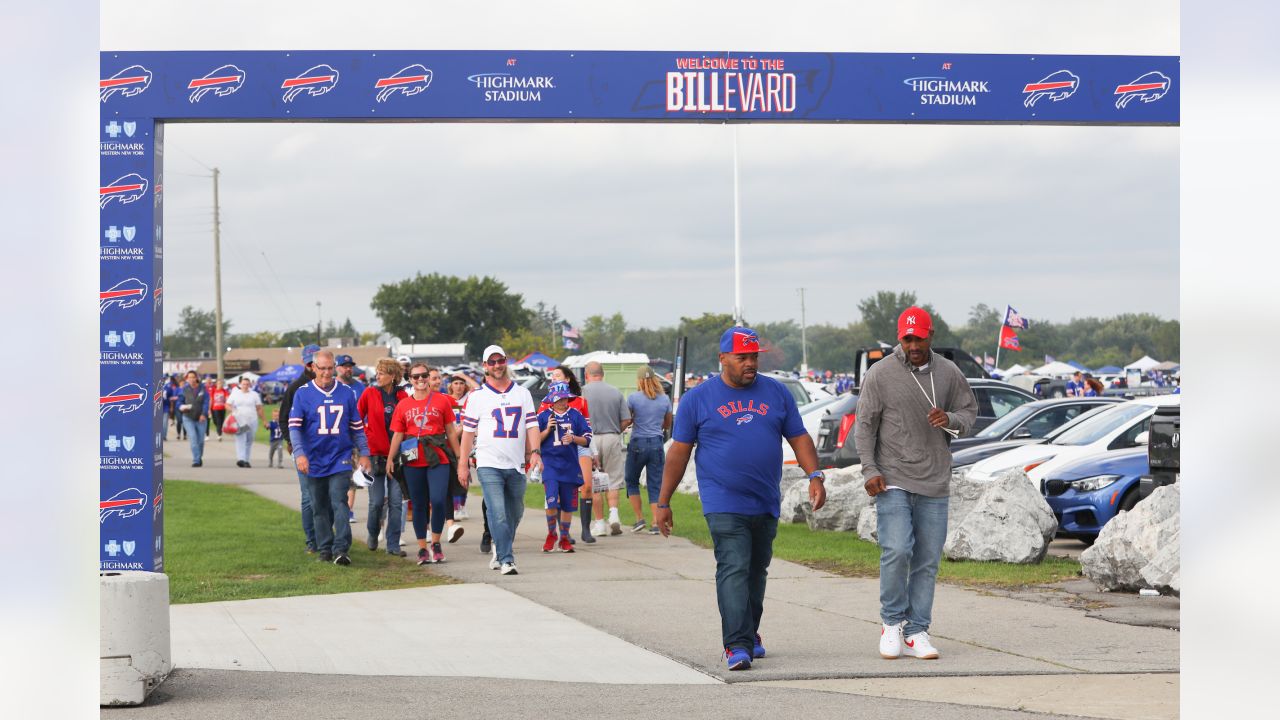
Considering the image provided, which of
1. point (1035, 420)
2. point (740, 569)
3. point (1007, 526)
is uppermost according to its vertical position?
point (1035, 420)

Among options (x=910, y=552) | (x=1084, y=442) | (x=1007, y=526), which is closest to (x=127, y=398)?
(x=910, y=552)

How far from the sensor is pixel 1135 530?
10445 mm

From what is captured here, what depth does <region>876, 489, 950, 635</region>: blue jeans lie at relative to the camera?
26.7 feet

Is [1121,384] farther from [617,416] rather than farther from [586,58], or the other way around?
[586,58]

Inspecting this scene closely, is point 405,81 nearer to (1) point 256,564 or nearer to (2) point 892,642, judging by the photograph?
(1) point 256,564

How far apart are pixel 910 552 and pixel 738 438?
4.00 feet

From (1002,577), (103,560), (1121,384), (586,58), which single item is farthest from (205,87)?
(1121,384)

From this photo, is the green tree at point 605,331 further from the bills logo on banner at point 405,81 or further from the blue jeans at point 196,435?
the bills logo on banner at point 405,81

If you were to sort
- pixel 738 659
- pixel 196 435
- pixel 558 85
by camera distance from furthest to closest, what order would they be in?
pixel 196 435 < pixel 558 85 < pixel 738 659

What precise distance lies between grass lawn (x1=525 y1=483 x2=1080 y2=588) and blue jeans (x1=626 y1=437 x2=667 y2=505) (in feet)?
2.22

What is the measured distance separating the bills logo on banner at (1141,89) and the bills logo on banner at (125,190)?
26.5ft

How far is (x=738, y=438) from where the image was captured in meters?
8.04
